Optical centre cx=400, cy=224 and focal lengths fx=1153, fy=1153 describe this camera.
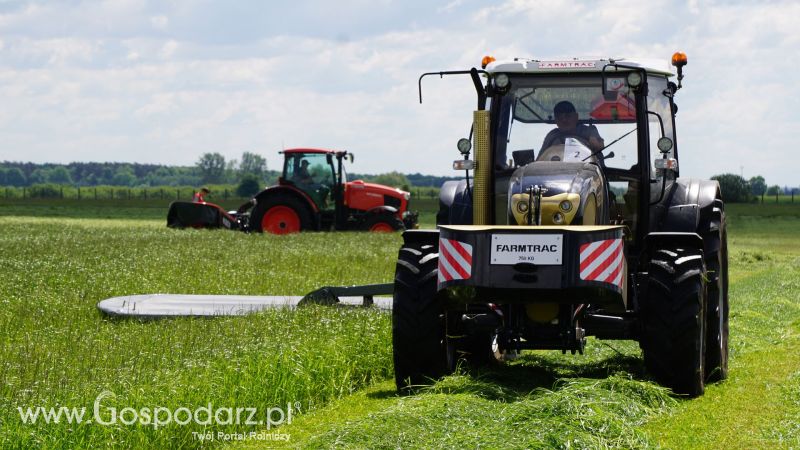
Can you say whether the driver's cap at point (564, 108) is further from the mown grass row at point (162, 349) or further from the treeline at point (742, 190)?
the treeline at point (742, 190)

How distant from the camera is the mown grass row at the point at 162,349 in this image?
692cm

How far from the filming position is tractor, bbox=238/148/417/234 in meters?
29.4

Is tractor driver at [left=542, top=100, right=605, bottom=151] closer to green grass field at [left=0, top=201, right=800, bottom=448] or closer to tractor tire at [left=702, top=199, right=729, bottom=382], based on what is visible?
tractor tire at [left=702, top=199, right=729, bottom=382]

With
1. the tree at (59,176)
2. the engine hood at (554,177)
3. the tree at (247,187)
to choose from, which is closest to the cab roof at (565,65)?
the engine hood at (554,177)

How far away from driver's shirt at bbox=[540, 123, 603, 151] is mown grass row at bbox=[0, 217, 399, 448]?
2261mm

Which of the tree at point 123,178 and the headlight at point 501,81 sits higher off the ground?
the headlight at point 501,81

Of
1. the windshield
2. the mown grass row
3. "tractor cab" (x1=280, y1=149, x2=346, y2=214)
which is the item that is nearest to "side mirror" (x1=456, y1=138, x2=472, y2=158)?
the windshield

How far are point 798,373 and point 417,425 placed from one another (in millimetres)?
3881

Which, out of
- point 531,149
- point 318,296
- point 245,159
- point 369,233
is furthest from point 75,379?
point 245,159

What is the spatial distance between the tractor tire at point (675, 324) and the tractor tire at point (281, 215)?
21.2 meters

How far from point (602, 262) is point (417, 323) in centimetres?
147

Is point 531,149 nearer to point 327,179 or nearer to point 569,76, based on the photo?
point 569,76

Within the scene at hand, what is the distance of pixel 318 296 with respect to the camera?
12.4 metres

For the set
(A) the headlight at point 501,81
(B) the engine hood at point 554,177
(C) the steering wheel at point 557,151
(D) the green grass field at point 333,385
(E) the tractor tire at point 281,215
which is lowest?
(D) the green grass field at point 333,385
